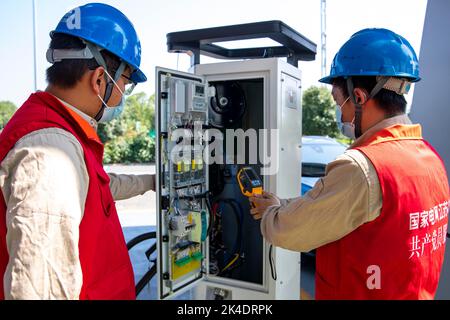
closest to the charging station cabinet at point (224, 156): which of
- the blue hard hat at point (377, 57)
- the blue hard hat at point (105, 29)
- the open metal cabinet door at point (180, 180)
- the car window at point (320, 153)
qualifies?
the open metal cabinet door at point (180, 180)

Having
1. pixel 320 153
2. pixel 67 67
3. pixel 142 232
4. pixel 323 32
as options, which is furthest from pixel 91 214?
pixel 323 32

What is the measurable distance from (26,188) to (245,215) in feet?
7.27

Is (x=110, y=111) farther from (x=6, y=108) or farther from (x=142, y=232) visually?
(x=6, y=108)

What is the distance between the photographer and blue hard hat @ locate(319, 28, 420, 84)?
1.62m

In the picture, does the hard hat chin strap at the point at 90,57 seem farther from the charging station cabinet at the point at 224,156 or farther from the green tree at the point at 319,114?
the green tree at the point at 319,114

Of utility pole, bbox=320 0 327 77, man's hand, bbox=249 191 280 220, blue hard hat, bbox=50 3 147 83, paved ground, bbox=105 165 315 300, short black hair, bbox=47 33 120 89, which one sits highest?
utility pole, bbox=320 0 327 77

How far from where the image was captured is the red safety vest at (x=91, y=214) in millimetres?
1103

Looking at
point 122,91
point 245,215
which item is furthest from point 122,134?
point 122,91

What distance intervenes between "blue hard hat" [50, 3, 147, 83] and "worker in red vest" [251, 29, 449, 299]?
0.94 m

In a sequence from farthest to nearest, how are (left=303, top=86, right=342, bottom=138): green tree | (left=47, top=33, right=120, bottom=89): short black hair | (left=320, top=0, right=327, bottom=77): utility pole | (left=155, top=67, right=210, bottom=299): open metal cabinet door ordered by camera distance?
(left=303, top=86, right=342, bottom=138): green tree → (left=320, top=0, right=327, bottom=77): utility pole → (left=155, top=67, right=210, bottom=299): open metal cabinet door → (left=47, top=33, right=120, bottom=89): short black hair

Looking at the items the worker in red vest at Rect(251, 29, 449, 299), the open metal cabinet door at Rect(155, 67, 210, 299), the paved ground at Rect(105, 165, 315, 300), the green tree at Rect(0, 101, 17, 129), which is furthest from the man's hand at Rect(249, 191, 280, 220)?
the green tree at Rect(0, 101, 17, 129)

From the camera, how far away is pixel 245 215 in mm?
3041

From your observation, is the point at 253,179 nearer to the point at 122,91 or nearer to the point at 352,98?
the point at 352,98

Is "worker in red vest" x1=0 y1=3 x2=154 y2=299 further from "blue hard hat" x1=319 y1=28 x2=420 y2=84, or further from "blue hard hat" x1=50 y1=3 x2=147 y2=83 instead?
"blue hard hat" x1=319 y1=28 x2=420 y2=84
